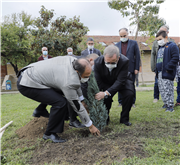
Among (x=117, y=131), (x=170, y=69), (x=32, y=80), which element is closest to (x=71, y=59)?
Result: (x=32, y=80)

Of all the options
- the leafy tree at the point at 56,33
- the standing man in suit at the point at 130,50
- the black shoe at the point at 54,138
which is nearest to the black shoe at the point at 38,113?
the black shoe at the point at 54,138

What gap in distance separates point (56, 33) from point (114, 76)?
959 cm

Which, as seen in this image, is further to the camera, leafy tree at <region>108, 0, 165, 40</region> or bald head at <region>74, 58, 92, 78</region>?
leafy tree at <region>108, 0, 165, 40</region>

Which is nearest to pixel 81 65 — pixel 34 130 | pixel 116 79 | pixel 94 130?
pixel 94 130

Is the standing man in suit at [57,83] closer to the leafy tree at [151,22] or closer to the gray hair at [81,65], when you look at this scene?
the gray hair at [81,65]

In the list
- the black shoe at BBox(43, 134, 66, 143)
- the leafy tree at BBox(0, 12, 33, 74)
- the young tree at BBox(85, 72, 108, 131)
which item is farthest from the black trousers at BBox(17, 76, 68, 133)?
the leafy tree at BBox(0, 12, 33, 74)

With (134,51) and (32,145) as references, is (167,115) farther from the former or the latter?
(32,145)

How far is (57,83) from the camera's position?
9.54ft

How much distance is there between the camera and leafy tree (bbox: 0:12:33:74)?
16312 millimetres

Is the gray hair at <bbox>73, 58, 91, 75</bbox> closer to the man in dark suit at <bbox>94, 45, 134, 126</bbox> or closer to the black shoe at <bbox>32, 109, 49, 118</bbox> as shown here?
the man in dark suit at <bbox>94, 45, 134, 126</bbox>

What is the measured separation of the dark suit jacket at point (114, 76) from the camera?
3793mm

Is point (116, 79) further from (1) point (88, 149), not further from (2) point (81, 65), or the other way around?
(1) point (88, 149)

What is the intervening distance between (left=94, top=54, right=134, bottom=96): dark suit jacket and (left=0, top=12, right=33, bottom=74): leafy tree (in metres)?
13.4

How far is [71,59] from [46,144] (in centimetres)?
165
